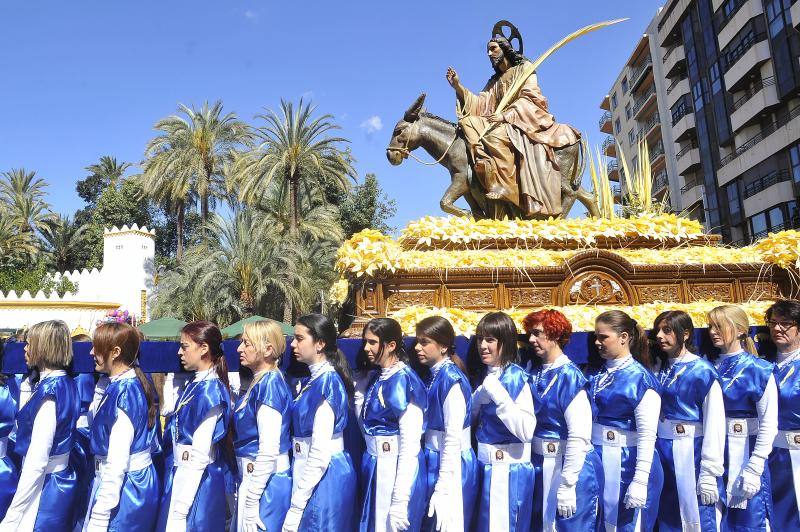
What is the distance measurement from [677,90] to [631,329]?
4475 centimetres

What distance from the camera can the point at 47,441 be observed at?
141 inches

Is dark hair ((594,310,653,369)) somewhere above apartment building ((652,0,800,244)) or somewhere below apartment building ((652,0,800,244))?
below

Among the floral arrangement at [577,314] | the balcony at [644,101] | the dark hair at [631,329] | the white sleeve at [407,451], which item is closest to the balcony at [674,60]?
the balcony at [644,101]

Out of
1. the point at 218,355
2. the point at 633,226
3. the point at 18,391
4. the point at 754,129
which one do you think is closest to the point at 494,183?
the point at 633,226

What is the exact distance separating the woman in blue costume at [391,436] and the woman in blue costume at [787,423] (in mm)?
2468

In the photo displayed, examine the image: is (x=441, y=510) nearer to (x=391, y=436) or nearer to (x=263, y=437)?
(x=391, y=436)

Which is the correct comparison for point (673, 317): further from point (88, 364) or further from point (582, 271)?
point (88, 364)

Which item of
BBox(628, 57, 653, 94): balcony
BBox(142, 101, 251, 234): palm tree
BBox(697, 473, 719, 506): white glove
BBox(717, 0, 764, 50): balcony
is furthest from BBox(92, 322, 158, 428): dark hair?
BBox(628, 57, 653, 94): balcony

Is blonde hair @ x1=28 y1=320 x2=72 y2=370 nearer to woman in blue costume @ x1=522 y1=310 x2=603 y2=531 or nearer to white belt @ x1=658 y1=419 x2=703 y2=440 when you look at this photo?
woman in blue costume @ x1=522 y1=310 x2=603 y2=531

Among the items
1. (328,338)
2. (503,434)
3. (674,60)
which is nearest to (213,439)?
(328,338)

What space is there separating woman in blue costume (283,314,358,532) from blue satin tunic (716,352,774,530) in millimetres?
2548

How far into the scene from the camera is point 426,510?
12.4ft

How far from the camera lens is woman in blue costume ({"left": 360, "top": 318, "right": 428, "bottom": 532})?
352 cm

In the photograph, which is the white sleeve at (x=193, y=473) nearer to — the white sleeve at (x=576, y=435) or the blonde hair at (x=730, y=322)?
the white sleeve at (x=576, y=435)
